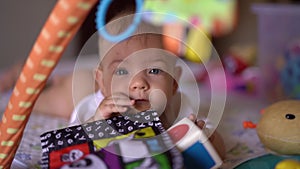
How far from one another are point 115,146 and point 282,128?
268mm

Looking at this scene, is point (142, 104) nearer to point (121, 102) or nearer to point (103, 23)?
point (121, 102)

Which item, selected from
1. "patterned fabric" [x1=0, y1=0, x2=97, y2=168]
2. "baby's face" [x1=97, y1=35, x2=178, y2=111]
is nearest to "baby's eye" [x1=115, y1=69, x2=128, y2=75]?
"baby's face" [x1=97, y1=35, x2=178, y2=111]

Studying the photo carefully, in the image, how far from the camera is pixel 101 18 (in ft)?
2.59

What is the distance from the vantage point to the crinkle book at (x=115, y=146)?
550mm

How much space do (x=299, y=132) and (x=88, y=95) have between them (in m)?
0.40

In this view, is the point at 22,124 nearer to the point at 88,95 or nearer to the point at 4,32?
the point at 88,95

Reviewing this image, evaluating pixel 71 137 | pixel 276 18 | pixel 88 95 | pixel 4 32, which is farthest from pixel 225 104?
pixel 4 32

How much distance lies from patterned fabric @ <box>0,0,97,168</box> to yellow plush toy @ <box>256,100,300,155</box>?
1.14 ft

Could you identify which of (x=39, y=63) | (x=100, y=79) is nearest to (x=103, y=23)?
(x=100, y=79)

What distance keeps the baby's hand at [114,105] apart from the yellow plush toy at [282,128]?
0.21 metres

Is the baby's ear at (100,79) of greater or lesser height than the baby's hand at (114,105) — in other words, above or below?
above

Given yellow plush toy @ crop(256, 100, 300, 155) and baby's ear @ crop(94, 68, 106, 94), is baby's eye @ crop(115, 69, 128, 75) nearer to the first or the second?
baby's ear @ crop(94, 68, 106, 94)

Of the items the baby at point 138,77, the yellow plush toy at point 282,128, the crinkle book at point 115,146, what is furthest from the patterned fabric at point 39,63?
the yellow plush toy at point 282,128

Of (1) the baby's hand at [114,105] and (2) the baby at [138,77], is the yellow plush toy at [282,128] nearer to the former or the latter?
(2) the baby at [138,77]
